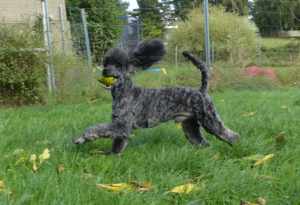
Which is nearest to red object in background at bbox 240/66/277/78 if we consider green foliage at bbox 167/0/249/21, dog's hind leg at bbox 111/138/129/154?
dog's hind leg at bbox 111/138/129/154

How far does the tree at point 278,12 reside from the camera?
36469 mm

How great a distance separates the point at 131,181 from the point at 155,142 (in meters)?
1.23

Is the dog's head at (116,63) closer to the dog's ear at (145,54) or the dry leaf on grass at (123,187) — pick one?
the dog's ear at (145,54)

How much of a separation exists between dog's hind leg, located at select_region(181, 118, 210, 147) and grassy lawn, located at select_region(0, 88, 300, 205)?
16cm

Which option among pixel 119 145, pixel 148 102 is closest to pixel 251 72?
pixel 148 102

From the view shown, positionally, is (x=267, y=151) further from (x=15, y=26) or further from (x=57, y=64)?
(x=15, y=26)

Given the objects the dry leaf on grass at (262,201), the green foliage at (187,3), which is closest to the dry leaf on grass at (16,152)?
the dry leaf on grass at (262,201)

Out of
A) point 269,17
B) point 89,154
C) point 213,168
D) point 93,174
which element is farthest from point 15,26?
point 269,17

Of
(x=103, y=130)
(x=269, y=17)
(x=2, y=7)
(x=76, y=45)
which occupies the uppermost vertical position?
(x=269, y=17)

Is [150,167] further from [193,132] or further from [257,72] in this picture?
[257,72]

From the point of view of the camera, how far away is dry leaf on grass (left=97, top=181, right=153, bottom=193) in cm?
233

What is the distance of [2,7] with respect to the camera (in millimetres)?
7871

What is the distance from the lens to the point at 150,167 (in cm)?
283

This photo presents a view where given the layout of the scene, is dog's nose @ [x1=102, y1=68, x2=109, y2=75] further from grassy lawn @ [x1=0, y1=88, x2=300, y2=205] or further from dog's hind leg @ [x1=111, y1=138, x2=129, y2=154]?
grassy lawn @ [x1=0, y1=88, x2=300, y2=205]
